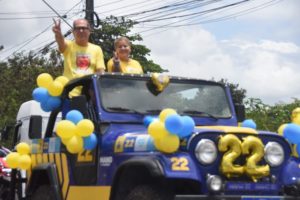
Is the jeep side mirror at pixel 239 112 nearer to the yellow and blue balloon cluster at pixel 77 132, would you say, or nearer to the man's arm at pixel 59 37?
the yellow and blue balloon cluster at pixel 77 132

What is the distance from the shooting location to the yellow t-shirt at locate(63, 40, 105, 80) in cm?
831

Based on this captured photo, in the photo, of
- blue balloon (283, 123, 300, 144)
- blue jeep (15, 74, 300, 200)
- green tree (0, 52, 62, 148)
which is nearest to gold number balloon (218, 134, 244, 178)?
blue jeep (15, 74, 300, 200)

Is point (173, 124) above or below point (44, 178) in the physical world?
above

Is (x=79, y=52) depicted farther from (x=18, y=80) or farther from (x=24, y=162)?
(x=18, y=80)

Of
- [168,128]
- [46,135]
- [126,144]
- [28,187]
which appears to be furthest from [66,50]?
[168,128]

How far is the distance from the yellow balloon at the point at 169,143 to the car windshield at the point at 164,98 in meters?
1.29

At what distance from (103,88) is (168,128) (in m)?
1.57

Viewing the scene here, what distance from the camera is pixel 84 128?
6.44 m

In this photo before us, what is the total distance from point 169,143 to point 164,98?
1566 millimetres

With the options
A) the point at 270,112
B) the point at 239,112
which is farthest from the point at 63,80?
the point at 270,112

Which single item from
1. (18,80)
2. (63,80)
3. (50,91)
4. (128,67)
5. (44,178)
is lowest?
(44,178)

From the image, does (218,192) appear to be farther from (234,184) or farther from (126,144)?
(126,144)

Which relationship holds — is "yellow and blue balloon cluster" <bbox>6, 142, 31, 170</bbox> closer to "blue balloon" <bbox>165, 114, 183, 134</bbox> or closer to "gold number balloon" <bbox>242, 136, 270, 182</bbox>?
"blue balloon" <bbox>165, 114, 183, 134</bbox>

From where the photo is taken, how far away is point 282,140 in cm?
630
